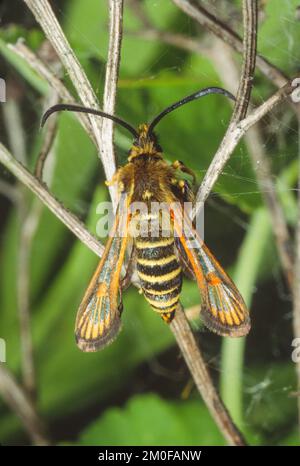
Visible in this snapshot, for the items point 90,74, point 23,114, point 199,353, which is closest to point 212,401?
point 199,353

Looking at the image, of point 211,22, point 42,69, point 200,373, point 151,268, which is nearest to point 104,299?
point 151,268

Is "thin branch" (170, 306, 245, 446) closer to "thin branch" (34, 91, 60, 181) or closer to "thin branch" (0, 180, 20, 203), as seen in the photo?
"thin branch" (34, 91, 60, 181)

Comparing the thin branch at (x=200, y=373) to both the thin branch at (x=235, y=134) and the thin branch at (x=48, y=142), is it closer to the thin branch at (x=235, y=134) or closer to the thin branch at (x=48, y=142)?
the thin branch at (x=235, y=134)

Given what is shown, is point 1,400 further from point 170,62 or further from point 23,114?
point 170,62

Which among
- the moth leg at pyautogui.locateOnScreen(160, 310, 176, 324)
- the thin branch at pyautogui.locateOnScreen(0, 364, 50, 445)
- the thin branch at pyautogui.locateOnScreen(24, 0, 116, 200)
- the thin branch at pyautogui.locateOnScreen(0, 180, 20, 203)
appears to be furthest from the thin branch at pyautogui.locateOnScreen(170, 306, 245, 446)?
the thin branch at pyautogui.locateOnScreen(0, 180, 20, 203)

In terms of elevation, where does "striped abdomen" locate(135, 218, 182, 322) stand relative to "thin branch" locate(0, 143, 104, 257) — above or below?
below

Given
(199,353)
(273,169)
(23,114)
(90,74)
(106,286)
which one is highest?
(23,114)

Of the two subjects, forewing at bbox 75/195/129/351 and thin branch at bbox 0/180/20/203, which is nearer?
forewing at bbox 75/195/129/351
